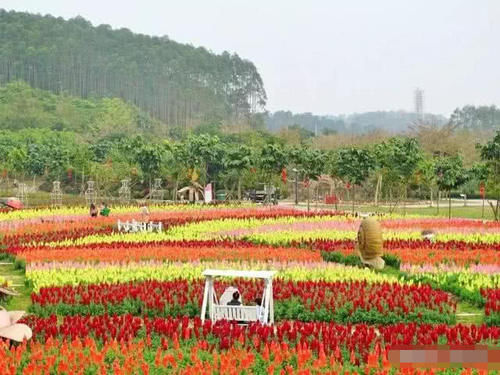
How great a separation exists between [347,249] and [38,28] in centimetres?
11243

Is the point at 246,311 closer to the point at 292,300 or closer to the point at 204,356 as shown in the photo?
the point at 292,300

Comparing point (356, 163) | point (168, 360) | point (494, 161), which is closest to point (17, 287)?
point (168, 360)

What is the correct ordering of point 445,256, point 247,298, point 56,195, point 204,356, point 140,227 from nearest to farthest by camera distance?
point 204,356 → point 247,298 → point 445,256 → point 140,227 → point 56,195

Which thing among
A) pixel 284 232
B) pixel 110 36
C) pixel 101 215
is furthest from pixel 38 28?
pixel 284 232

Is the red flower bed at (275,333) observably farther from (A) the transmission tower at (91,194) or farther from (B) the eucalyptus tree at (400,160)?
(A) the transmission tower at (91,194)

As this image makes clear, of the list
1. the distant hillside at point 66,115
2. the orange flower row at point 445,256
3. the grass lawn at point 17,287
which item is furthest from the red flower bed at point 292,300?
the distant hillside at point 66,115

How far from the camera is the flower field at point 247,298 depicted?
Answer: 6910 millimetres

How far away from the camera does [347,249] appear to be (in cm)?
1652

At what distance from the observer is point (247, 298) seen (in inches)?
413

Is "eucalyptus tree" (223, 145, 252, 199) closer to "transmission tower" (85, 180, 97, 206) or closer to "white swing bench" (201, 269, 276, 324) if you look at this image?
"transmission tower" (85, 180, 97, 206)

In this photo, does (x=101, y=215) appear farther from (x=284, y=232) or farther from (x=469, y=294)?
(x=469, y=294)

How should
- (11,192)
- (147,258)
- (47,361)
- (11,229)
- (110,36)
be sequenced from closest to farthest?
(47,361)
(147,258)
(11,229)
(11,192)
(110,36)

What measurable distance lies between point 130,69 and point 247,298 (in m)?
114

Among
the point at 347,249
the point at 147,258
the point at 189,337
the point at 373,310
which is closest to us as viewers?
the point at 189,337
